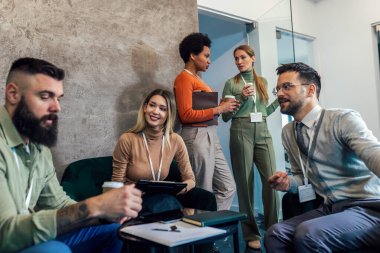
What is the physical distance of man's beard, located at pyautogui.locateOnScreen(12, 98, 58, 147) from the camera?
137 cm

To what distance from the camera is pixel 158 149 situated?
240 cm

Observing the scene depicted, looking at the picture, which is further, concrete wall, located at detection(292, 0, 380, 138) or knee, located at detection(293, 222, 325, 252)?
concrete wall, located at detection(292, 0, 380, 138)

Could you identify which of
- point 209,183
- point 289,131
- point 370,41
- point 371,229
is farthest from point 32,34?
Result: point 370,41

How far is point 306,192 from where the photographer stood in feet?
6.20

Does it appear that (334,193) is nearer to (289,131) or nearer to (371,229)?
(371,229)

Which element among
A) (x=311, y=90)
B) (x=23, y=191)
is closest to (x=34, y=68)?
(x=23, y=191)

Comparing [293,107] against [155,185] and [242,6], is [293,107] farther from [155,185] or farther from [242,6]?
[242,6]

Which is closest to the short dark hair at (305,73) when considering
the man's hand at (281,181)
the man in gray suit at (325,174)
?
the man in gray suit at (325,174)

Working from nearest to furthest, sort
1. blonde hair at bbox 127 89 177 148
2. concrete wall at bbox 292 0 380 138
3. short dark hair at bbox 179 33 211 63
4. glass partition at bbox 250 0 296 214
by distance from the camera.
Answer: blonde hair at bbox 127 89 177 148 < short dark hair at bbox 179 33 211 63 < glass partition at bbox 250 0 296 214 < concrete wall at bbox 292 0 380 138

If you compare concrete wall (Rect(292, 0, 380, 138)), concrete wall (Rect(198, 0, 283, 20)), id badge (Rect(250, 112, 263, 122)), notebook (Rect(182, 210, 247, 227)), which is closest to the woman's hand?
id badge (Rect(250, 112, 263, 122))

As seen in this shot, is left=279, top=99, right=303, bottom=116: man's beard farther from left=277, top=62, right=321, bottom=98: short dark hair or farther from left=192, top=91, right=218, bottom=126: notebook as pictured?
left=192, top=91, right=218, bottom=126: notebook

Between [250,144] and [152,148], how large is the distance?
868mm

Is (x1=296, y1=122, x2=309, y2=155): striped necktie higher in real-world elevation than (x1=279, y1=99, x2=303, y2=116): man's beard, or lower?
lower

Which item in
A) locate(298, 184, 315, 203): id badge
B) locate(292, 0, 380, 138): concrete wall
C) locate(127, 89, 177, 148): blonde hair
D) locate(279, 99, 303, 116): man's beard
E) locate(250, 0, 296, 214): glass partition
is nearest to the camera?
locate(298, 184, 315, 203): id badge
